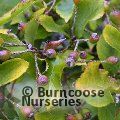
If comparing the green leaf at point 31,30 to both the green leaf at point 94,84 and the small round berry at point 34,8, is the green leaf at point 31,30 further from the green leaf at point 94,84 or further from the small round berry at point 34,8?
the green leaf at point 94,84

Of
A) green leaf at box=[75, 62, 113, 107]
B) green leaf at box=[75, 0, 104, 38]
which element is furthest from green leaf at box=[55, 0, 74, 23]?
green leaf at box=[75, 62, 113, 107]

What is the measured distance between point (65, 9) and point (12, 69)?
417 mm

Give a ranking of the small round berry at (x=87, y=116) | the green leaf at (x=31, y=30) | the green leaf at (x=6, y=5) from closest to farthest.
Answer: the small round berry at (x=87, y=116), the green leaf at (x=31, y=30), the green leaf at (x=6, y=5)

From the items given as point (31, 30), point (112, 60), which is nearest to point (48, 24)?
point (31, 30)

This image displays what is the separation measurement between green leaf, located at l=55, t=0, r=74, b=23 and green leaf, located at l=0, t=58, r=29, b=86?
1.03ft

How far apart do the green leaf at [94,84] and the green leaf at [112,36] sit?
12cm

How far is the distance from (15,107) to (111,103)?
38 cm

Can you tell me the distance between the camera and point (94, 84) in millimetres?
1441

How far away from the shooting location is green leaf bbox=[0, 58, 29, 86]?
1.43m

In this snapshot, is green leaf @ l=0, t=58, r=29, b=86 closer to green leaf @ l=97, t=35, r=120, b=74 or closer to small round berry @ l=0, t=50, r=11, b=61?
small round berry @ l=0, t=50, r=11, b=61

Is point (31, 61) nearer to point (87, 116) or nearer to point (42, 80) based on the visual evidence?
point (42, 80)

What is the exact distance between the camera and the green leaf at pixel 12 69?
1434 millimetres

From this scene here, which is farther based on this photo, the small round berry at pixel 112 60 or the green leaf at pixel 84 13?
Answer: the green leaf at pixel 84 13

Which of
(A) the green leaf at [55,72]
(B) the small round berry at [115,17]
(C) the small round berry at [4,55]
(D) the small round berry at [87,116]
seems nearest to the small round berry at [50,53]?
(A) the green leaf at [55,72]
